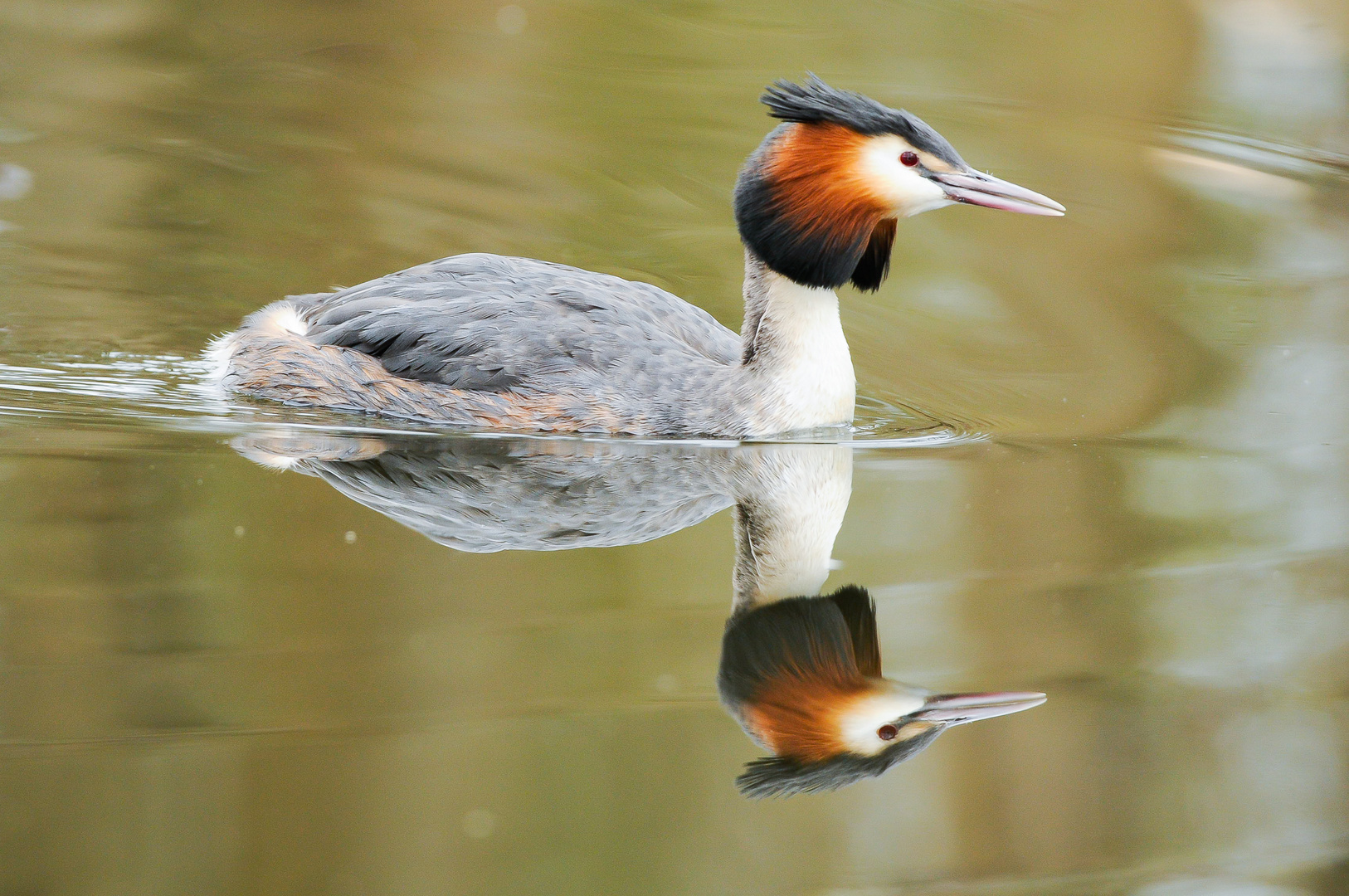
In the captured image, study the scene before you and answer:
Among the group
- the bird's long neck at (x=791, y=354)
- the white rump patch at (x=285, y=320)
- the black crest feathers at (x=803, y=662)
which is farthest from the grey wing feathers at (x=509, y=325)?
the black crest feathers at (x=803, y=662)

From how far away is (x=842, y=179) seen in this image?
5.77m

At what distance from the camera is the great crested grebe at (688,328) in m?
5.78

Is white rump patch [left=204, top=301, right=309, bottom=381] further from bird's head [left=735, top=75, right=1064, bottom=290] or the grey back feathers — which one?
bird's head [left=735, top=75, right=1064, bottom=290]

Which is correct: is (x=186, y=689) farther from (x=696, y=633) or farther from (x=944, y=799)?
(x=944, y=799)

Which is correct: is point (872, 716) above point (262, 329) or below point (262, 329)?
above

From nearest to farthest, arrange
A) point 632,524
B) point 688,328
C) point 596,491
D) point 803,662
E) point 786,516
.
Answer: point 803,662 → point 632,524 → point 786,516 → point 596,491 → point 688,328

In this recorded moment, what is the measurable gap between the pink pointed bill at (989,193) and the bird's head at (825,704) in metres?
2.20

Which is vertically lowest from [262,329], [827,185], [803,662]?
[262,329]

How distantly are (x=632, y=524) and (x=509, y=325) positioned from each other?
1.58 meters

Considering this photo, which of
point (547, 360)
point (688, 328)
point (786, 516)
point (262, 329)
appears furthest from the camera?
point (262, 329)

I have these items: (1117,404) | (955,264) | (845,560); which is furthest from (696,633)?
(955,264)

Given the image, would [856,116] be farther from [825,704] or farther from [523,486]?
[825,704]

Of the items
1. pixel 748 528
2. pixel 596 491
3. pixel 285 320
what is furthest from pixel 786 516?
pixel 285 320

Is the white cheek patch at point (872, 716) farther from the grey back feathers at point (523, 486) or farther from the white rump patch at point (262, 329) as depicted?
the white rump patch at point (262, 329)
